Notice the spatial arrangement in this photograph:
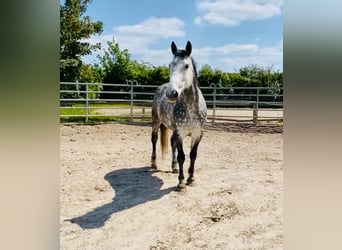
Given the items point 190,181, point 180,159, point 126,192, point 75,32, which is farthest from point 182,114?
point 75,32

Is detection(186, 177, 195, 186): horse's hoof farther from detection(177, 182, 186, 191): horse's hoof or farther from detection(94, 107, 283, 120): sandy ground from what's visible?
detection(94, 107, 283, 120): sandy ground

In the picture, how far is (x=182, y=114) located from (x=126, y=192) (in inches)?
17.3

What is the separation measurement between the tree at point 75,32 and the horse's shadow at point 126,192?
0.52 m

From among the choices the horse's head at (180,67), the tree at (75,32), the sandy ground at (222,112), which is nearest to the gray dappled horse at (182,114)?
the horse's head at (180,67)

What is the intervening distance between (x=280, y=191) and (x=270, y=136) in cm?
35

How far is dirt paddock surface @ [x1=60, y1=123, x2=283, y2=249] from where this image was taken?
1266 mm

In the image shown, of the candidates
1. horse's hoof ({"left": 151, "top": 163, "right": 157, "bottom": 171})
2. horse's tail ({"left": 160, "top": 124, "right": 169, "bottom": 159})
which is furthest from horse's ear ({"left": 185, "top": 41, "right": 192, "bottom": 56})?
horse's hoof ({"left": 151, "top": 163, "right": 157, "bottom": 171})

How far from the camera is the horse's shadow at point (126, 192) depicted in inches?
53.4

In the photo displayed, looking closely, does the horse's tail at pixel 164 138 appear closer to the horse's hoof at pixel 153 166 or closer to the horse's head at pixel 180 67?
the horse's hoof at pixel 153 166

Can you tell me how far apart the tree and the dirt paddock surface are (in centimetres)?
38

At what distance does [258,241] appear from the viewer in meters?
1.22

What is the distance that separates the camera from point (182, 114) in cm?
156
